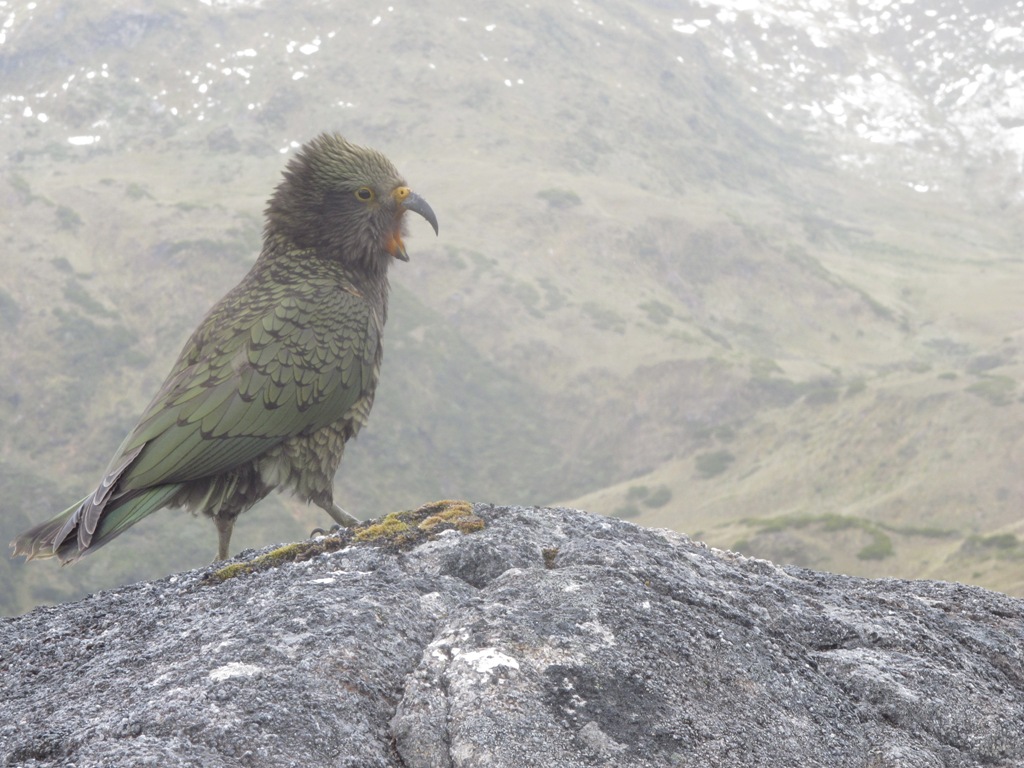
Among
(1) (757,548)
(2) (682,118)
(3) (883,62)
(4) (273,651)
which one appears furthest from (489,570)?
(3) (883,62)

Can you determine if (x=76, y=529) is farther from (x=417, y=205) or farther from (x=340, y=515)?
(x=417, y=205)

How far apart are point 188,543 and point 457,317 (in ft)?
121

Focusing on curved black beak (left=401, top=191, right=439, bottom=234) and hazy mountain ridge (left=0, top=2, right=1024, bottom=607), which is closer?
curved black beak (left=401, top=191, right=439, bottom=234)

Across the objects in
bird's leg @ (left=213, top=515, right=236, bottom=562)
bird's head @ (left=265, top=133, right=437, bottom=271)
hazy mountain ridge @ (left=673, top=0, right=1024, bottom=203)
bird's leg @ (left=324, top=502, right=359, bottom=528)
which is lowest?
hazy mountain ridge @ (left=673, top=0, right=1024, bottom=203)

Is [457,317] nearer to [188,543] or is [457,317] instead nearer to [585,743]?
[188,543]

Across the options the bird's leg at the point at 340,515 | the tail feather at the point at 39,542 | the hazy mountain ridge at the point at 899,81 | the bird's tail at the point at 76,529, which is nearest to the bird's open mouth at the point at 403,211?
the bird's leg at the point at 340,515

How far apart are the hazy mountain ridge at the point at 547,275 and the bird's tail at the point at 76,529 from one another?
1751 inches

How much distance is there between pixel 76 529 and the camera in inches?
213

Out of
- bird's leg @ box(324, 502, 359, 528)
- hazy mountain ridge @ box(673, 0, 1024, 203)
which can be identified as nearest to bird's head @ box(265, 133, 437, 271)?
bird's leg @ box(324, 502, 359, 528)

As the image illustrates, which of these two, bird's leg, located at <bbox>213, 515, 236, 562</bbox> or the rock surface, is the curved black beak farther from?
the rock surface

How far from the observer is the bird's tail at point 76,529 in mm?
5352

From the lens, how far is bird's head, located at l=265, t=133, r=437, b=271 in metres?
7.30

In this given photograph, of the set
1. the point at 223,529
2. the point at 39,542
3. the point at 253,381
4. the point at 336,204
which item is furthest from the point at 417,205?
the point at 39,542

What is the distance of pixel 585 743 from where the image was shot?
326cm
